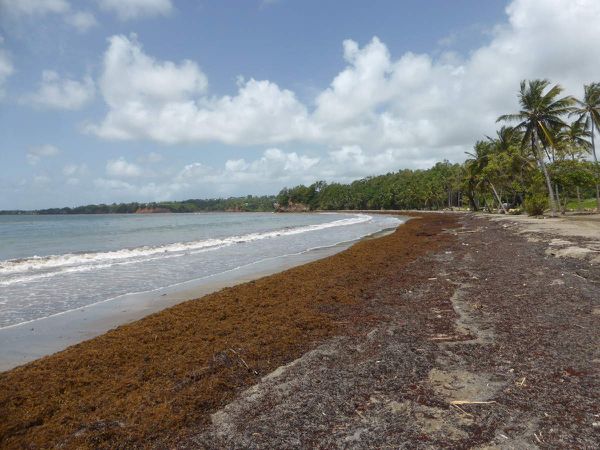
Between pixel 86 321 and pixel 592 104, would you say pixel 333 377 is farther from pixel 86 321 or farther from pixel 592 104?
pixel 592 104

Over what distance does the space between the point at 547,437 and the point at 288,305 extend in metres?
6.10

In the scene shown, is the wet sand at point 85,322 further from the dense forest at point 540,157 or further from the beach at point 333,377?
the dense forest at point 540,157

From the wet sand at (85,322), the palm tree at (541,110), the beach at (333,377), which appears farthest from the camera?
the palm tree at (541,110)

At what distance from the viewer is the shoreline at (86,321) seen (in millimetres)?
7205

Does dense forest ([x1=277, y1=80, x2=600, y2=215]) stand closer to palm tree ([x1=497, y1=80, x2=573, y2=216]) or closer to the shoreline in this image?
palm tree ([x1=497, y1=80, x2=573, y2=216])

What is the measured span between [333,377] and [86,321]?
6757 millimetres

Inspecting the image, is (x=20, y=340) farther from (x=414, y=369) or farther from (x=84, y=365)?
(x=414, y=369)

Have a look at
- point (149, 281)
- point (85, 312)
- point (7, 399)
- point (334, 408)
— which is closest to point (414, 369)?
point (334, 408)

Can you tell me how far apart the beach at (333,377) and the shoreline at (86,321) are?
850 mm

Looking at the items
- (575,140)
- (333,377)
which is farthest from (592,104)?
(333,377)

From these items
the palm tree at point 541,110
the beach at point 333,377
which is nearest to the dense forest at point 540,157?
the palm tree at point 541,110

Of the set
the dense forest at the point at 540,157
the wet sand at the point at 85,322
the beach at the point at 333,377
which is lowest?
the wet sand at the point at 85,322

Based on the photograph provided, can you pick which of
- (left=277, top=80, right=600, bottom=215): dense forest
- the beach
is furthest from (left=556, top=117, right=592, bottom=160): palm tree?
the beach

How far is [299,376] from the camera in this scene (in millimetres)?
5141
